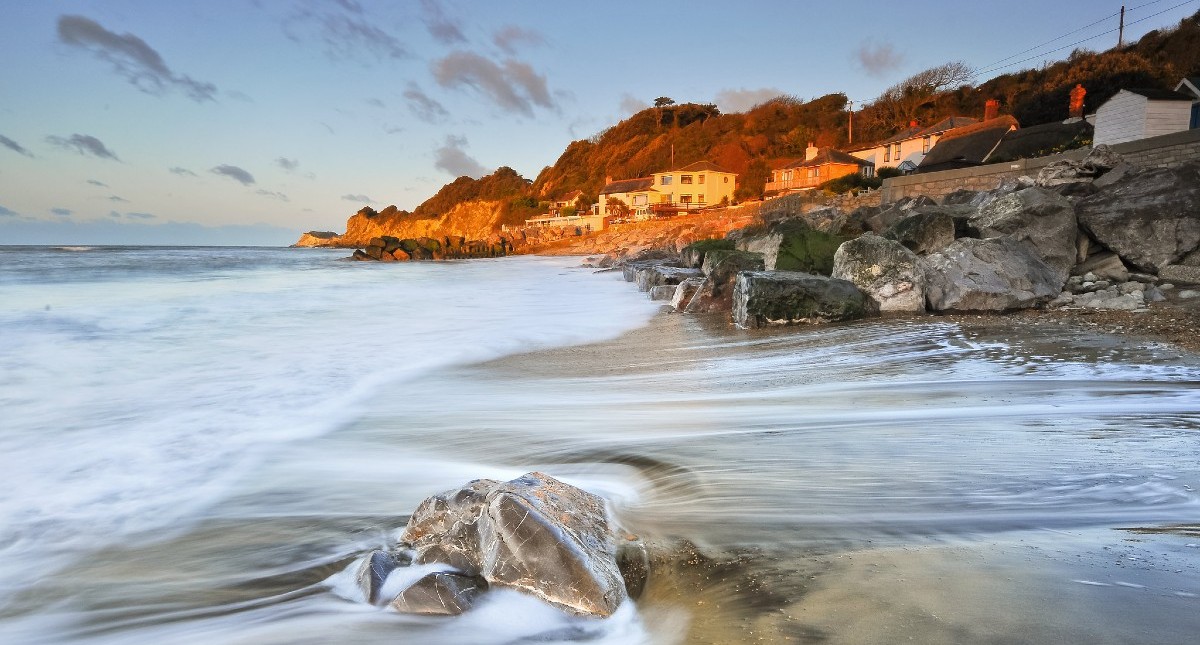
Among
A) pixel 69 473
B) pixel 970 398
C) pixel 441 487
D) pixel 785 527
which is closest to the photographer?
pixel 785 527

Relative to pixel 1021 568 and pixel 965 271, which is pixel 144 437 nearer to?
pixel 1021 568

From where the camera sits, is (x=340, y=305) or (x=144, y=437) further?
(x=340, y=305)

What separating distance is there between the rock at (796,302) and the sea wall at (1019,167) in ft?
28.3

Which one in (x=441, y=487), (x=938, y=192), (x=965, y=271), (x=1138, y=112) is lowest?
(x=441, y=487)

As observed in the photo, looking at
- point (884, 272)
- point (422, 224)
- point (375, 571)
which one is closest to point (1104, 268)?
point (884, 272)

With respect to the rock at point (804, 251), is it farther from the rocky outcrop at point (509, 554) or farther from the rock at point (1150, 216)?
the rocky outcrop at point (509, 554)

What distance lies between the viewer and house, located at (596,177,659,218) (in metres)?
68.9

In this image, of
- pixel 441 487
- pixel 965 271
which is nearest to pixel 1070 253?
pixel 965 271

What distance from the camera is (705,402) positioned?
4699 millimetres

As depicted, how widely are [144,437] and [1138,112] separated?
2918 centimetres

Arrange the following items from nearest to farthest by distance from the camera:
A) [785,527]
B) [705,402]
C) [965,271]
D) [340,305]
Answer: [785,527] < [705,402] < [965,271] < [340,305]

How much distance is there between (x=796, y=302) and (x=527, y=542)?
6.55 metres

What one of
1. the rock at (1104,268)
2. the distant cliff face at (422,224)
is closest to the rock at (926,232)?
the rock at (1104,268)

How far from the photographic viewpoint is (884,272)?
27.6 ft
